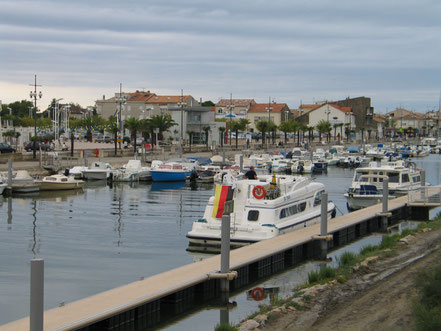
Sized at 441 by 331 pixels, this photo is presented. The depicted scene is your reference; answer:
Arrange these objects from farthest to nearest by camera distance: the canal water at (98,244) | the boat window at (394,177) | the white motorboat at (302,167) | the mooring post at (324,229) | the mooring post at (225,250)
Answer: the white motorboat at (302,167)
the boat window at (394,177)
the mooring post at (324,229)
the canal water at (98,244)
the mooring post at (225,250)

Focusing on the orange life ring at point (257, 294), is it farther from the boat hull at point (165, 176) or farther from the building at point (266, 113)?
the building at point (266, 113)

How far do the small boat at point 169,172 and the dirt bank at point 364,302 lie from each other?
4092 centimetres

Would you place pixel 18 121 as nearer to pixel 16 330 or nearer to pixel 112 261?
pixel 112 261

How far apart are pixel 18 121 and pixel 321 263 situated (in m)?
143

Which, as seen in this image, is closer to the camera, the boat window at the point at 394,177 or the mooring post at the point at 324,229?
the mooring post at the point at 324,229

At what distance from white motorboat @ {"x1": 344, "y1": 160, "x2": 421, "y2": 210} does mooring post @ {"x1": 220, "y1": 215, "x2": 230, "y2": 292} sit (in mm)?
25224

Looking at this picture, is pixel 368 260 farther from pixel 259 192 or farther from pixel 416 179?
pixel 416 179

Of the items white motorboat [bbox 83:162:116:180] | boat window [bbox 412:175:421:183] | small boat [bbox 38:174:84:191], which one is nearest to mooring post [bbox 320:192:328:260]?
boat window [bbox 412:175:421:183]

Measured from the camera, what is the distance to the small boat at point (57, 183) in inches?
2031

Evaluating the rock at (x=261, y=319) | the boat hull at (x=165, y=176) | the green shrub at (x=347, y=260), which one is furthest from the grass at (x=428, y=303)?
the boat hull at (x=165, y=176)

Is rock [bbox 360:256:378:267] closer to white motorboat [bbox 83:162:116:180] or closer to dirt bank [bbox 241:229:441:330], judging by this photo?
dirt bank [bbox 241:229:441:330]

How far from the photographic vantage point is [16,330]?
13.9m

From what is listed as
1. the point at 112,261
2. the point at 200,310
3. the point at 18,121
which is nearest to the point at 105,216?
the point at 112,261

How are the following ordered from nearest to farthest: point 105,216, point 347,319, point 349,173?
1. point 347,319
2. point 105,216
3. point 349,173
